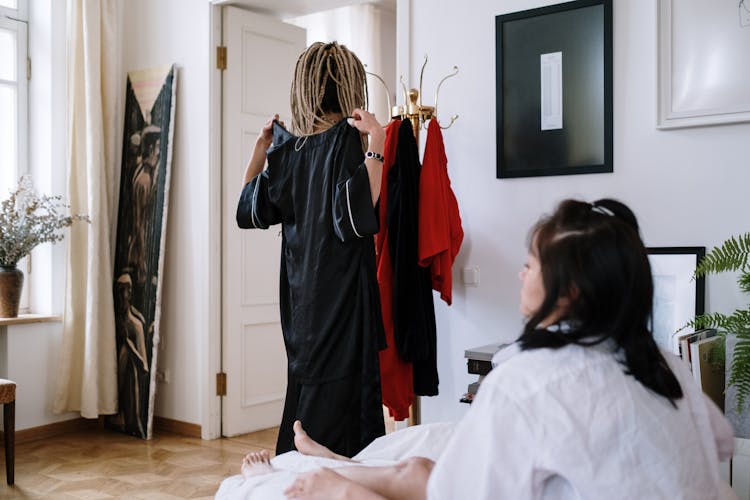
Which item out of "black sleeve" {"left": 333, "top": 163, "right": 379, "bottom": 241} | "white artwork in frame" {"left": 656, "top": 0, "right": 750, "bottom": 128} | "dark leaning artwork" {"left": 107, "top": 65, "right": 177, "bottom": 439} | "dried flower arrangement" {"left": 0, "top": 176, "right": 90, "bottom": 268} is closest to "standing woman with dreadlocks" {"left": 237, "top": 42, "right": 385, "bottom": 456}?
"black sleeve" {"left": 333, "top": 163, "right": 379, "bottom": 241}

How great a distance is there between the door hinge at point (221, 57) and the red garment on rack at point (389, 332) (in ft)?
4.91

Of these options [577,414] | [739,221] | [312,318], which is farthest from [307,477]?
[739,221]

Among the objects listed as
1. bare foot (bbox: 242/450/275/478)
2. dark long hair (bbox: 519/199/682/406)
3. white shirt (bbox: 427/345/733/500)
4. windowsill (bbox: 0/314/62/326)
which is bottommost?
bare foot (bbox: 242/450/275/478)

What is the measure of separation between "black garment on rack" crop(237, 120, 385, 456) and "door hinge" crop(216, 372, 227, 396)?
1.68 m

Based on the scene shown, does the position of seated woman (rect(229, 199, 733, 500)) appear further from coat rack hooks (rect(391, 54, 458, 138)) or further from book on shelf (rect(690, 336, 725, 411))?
coat rack hooks (rect(391, 54, 458, 138))

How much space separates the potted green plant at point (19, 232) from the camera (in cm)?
368

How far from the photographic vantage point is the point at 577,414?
1035 mm

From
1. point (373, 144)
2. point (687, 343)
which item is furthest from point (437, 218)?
point (687, 343)

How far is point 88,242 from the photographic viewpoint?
3.98m

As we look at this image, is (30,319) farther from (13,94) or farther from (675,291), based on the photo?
(675,291)

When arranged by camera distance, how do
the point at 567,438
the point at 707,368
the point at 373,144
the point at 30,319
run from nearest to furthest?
1. the point at 567,438
2. the point at 707,368
3. the point at 373,144
4. the point at 30,319

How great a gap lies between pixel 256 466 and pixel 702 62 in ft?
6.30

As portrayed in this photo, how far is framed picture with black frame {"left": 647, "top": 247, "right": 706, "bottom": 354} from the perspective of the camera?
2.43 metres

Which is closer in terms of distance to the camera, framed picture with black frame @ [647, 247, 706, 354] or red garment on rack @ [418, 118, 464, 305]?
framed picture with black frame @ [647, 247, 706, 354]
